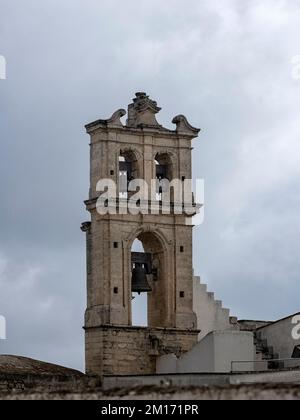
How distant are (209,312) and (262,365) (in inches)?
143

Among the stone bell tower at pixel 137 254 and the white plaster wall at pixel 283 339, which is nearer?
the stone bell tower at pixel 137 254

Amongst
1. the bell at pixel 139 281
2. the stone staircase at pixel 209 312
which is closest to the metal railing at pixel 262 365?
the stone staircase at pixel 209 312

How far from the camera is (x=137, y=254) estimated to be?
43625 millimetres

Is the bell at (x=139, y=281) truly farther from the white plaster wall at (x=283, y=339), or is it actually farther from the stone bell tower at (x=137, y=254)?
the white plaster wall at (x=283, y=339)

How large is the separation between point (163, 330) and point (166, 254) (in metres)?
2.01

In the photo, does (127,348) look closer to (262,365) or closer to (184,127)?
(262,365)

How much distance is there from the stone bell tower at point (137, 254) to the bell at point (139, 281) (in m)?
0.03

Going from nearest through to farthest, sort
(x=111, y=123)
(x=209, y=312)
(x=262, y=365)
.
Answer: (x=262, y=365) → (x=111, y=123) → (x=209, y=312)

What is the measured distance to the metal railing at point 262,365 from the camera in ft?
132

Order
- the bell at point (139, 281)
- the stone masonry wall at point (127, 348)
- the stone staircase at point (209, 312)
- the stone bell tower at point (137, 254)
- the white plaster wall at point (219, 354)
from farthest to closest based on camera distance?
1. the stone staircase at point (209, 312)
2. the bell at point (139, 281)
3. the stone bell tower at point (137, 254)
4. the stone masonry wall at point (127, 348)
5. the white plaster wall at point (219, 354)

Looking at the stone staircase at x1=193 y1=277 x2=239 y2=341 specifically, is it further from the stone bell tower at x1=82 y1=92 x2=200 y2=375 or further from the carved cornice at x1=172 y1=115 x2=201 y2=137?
the carved cornice at x1=172 y1=115 x2=201 y2=137

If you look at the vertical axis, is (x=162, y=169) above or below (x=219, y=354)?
above

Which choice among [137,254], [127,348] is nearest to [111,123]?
[137,254]
